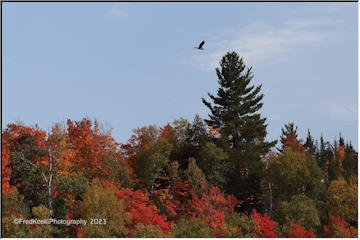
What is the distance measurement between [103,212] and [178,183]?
12.5 m

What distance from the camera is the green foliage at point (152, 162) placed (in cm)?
5559

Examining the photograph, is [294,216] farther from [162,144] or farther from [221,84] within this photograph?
[221,84]

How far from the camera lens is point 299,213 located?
5294 centimetres

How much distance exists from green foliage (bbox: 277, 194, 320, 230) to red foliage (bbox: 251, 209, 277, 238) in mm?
1326

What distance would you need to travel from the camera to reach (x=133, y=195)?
5147 centimetres

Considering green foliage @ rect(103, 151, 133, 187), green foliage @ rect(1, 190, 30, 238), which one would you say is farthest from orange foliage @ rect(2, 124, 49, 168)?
green foliage @ rect(103, 151, 133, 187)

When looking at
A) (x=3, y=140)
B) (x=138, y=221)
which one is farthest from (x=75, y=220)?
(x=3, y=140)

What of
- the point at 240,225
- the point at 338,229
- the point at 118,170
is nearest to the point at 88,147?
the point at 118,170

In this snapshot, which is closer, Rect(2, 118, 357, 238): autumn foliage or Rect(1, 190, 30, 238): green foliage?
Rect(1, 190, 30, 238): green foliage

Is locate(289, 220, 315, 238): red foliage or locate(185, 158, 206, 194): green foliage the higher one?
locate(185, 158, 206, 194): green foliage

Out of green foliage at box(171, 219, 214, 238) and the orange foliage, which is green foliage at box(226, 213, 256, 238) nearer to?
green foliage at box(171, 219, 214, 238)

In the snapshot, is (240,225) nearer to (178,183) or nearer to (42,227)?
(178,183)

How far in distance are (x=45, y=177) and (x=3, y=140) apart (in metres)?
5.76

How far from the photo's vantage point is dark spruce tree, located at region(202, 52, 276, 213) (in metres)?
57.0
